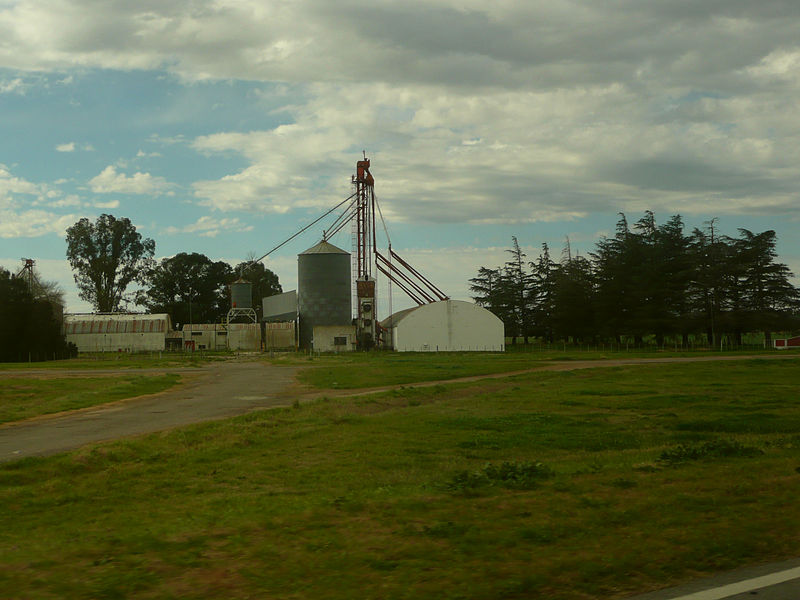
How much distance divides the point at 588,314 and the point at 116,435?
87.9m

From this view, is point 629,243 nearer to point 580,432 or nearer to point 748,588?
point 580,432

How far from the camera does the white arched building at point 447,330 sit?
80.5 m

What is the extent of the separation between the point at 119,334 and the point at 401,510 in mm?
96480

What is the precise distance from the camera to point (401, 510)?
9086 mm

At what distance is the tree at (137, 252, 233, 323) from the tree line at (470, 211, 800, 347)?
57.4 metres

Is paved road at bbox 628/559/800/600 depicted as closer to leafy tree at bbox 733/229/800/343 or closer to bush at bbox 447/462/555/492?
bush at bbox 447/462/555/492

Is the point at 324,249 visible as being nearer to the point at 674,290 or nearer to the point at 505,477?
the point at 674,290

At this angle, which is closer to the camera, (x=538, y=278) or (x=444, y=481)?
(x=444, y=481)

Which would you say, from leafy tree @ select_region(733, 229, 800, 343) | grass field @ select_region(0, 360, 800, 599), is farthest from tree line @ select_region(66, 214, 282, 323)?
grass field @ select_region(0, 360, 800, 599)

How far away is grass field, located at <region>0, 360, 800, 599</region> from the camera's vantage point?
262 inches

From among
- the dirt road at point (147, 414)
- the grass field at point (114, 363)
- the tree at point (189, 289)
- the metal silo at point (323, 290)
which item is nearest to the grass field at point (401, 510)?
the dirt road at point (147, 414)

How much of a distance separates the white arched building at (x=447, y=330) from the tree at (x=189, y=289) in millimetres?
51578

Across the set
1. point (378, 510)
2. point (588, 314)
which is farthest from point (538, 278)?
point (378, 510)

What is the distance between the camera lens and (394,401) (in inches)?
1001
